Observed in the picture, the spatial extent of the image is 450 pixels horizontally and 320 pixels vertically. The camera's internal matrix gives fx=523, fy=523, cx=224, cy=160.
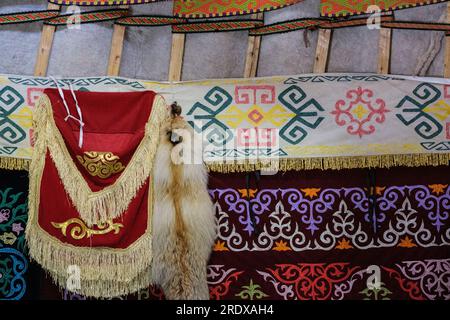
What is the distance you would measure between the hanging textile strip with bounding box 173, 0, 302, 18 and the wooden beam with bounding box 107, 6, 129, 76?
11.7 inches

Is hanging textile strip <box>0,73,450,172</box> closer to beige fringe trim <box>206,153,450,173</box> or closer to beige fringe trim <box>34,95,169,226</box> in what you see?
beige fringe trim <box>206,153,450,173</box>

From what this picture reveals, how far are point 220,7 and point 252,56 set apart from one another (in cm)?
29

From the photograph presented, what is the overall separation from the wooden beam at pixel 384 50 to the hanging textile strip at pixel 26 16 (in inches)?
65.9

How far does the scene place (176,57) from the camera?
8.84 ft

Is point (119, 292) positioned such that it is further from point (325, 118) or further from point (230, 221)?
point (325, 118)

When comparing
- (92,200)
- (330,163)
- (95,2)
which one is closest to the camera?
(92,200)

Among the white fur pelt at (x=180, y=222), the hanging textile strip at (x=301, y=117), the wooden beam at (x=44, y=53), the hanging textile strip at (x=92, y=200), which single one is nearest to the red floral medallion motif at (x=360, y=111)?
the hanging textile strip at (x=301, y=117)

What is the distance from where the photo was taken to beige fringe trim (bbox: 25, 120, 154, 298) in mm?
2393

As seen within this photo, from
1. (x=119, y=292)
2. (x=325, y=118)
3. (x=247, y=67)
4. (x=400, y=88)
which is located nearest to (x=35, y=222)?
(x=119, y=292)

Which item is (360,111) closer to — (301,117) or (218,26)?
(301,117)

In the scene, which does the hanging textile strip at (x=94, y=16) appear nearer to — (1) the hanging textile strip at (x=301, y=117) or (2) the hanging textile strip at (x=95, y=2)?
(2) the hanging textile strip at (x=95, y=2)

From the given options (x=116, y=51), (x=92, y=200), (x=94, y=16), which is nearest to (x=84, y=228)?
(x=92, y=200)

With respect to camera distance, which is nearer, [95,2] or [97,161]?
[97,161]

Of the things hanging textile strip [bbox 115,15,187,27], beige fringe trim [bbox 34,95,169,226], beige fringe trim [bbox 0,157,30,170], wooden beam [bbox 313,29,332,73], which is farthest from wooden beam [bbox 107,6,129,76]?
wooden beam [bbox 313,29,332,73]
